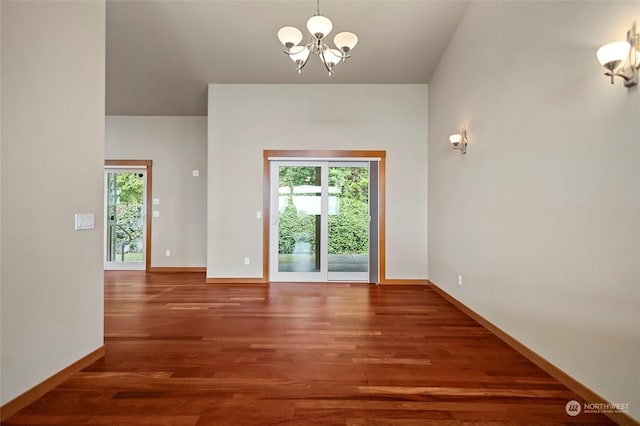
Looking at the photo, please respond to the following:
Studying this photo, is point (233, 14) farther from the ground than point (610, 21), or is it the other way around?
point (233, 14)

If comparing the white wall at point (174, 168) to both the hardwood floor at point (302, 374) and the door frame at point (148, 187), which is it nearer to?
the door frame at point (148, 187)

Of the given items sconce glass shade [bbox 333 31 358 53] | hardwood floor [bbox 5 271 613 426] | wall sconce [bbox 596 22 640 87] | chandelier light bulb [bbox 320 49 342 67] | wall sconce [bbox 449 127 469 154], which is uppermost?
sconce glass shade [bbox 333 31 358 53]

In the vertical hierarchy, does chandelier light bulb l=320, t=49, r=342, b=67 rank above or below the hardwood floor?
above

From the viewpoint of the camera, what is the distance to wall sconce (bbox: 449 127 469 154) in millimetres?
3541

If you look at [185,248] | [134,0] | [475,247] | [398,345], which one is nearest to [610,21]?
[475,247]

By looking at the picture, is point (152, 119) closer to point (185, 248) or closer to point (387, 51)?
point (185, 248)

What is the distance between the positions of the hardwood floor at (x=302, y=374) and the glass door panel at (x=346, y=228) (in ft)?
5.01

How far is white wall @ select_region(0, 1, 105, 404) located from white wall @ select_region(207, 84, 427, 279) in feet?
8.61

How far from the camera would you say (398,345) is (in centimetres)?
257

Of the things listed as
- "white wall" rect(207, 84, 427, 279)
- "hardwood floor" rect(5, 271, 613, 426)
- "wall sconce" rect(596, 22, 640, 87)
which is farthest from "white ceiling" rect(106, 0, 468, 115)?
"hardwood floor" rect(5, 271, 613, 426)

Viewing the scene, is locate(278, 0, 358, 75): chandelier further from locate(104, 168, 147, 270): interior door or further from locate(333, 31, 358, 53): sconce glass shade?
locate(104, 168, 147, 270): interior door

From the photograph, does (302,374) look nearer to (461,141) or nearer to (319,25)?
(319,25)

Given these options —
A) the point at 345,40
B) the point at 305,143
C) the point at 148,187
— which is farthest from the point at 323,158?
the point at 148,187

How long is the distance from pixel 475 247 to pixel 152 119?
20.3 feet
